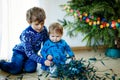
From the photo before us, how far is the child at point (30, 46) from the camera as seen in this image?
69.0 inches

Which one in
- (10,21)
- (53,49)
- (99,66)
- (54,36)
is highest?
(10,21)

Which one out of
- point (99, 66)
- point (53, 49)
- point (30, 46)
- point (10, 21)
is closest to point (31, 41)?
point (30, 46)

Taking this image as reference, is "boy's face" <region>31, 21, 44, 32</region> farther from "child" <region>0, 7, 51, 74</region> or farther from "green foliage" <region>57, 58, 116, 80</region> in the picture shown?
"green foliage" <region>57, 58, 116, 80</region>

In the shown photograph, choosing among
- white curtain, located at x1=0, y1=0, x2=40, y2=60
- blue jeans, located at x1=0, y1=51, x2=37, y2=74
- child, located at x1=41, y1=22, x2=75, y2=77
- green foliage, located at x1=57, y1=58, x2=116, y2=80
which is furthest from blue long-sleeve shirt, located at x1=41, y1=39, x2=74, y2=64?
white curtain, located at x1=0, y1=0, x2=40, y2=60

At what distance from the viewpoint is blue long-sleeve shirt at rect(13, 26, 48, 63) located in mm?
1757

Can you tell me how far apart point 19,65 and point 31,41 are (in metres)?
0.22

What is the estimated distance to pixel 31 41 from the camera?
1.81m

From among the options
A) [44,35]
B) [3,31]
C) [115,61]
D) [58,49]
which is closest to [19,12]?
[3,31]

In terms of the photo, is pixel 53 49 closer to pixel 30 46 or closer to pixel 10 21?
pixel 30 46

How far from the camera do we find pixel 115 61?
2176 millimetres

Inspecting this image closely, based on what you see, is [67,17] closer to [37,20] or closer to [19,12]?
[19,12]

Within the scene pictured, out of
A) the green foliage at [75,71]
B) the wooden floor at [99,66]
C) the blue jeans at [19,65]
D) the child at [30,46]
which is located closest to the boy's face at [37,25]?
the child at [30,46]

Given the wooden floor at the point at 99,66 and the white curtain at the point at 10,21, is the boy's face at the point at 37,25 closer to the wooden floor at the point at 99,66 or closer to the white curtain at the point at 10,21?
the wooden floor at the point at 99,66

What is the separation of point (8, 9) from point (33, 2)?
269mm
